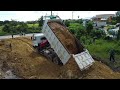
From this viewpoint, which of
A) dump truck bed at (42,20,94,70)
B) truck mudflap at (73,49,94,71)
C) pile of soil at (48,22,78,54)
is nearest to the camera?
truck mudflap at (73,49,94,71)

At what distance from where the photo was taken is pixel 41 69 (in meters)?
11.6

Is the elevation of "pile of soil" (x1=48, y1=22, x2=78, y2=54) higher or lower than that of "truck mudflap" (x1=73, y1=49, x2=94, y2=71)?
higher

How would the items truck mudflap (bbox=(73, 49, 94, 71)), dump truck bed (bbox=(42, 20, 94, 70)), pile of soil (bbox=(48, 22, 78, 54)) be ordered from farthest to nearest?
pile of soil (bbox=(48, 22, 78, 54))
dump truck bed (bbox=(42, 20, 94, 70))
truck mudflap (bbox=(73, 49, 94, 71))

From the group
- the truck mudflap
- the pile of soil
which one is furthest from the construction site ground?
the pile of soil

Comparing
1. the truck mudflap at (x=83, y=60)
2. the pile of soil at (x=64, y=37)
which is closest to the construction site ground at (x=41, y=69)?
the truck mudflap at (x=83, y=60)

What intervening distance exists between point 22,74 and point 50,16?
4.90 meters

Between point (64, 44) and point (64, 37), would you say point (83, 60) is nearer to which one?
point (64, 44)

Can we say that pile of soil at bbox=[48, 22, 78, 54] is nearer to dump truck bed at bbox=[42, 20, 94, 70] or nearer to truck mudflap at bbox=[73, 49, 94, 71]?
dump truck bed at bbox=[42, 20, 94, 70]

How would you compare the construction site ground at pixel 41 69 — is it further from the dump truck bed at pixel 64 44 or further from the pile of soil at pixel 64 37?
the pile of soil at pixel 64 37

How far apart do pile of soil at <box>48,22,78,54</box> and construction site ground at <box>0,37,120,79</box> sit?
Answer: 45.7 inches

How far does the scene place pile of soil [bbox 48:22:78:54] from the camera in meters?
12.2

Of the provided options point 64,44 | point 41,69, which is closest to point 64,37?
point 64,44
